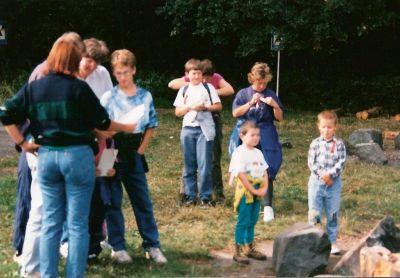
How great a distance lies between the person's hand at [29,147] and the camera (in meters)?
4.75

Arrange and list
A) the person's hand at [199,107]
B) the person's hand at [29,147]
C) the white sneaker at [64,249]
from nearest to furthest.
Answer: the person's hand at [29,147], the white sneaker at [64,249], the person's hand at [199,107]

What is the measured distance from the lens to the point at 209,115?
24.8 ft

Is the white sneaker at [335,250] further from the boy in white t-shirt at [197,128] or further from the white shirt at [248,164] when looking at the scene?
the boy in white t-shirt at [197,128]

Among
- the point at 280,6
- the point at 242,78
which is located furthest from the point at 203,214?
the point at 242,78

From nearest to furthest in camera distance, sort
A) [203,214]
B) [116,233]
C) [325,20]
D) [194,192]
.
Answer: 1. [116,233]
2. [203,214]
3. [194,192]
4. [325,20]

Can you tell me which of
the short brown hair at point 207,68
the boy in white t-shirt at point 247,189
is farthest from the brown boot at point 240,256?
the short brown hair at point 207,68

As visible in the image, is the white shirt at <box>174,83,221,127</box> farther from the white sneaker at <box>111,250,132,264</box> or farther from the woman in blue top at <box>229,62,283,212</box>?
the white sneaker at <box>111,250,132,264</box>

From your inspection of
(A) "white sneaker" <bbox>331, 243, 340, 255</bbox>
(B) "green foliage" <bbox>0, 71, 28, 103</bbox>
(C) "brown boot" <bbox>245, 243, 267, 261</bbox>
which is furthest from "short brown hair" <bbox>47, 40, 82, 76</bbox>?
(B) "green foliage" <bbox>0, 71, 28, 103</bbox>

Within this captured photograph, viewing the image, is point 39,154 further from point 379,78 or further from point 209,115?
point 379,78

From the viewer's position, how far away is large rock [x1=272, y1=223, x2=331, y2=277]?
5.34 m

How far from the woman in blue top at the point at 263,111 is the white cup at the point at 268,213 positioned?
0.09 m

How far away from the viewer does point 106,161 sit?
5117 mm

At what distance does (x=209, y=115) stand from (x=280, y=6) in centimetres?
1015

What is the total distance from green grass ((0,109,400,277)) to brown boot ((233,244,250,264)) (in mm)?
114
